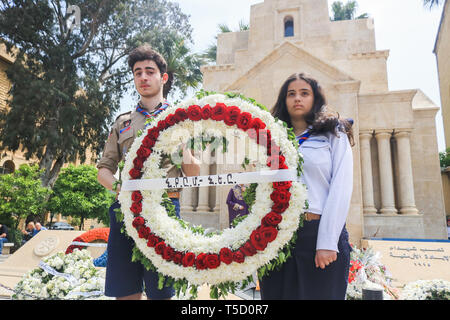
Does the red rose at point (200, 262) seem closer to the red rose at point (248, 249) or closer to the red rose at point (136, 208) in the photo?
the red rose at point (248, 249)

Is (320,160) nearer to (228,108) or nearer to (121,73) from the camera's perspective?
(228,108)

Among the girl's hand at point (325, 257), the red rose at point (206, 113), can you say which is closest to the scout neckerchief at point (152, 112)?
the red rose at point (206, 113)

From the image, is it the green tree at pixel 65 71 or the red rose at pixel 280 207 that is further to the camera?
the green tree at pixel 65 71

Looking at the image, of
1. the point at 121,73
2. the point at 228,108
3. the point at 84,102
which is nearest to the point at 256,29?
the point at 121,73

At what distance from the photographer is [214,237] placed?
88.5 inches

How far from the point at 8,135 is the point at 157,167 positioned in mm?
16679

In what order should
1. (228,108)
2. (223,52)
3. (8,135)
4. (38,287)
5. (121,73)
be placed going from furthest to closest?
(121,73), (223,52), (8,135), (38,287), (228,108)

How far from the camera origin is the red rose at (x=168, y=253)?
7.12 feet

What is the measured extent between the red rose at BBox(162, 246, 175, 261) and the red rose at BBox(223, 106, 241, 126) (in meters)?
1.01

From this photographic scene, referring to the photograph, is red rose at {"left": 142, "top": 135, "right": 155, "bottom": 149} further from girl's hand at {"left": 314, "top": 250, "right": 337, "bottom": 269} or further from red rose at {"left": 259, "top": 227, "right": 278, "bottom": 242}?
girl's hand at {"left": 314, "top": 250, "right": 337, "bottom": 269}

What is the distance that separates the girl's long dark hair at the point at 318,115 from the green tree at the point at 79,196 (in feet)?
56.3

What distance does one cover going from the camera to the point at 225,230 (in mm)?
2285

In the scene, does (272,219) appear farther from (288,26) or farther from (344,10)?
(344,10)

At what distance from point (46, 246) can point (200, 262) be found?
6.69m
